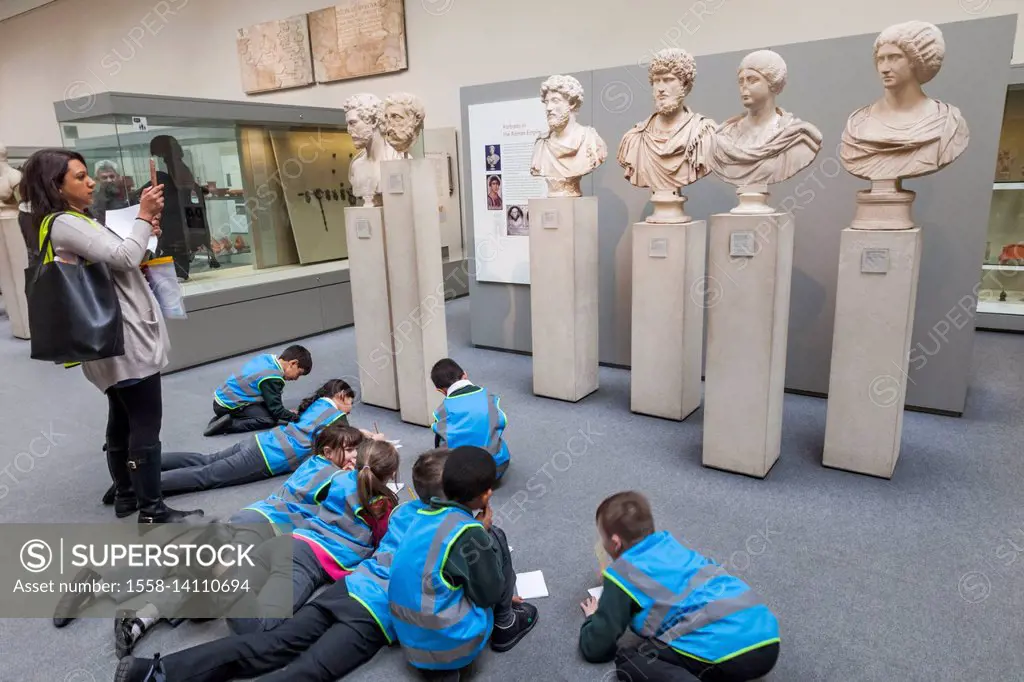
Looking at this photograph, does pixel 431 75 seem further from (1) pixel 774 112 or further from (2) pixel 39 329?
(2) pixel 39 329

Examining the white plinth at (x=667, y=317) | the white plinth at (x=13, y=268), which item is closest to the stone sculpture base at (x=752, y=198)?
the white plinth at (x=667, y=317)

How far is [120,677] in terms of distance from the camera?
2.14 metres

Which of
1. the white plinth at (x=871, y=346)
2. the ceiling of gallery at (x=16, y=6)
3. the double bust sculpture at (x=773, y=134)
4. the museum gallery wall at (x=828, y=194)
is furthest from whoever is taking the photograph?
the ceiling of gallery at (x=16, y=6)

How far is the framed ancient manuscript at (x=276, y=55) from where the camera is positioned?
10.9m

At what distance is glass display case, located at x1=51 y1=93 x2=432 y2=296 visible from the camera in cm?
631

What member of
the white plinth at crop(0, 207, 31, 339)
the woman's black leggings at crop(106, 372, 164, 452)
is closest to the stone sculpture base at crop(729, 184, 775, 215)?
the woman's black leggings at crop(106, 372, 164, 452)

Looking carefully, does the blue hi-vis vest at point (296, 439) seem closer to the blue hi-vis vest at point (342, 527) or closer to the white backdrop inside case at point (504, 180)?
the blue hi-vis vest at point (342, 527)

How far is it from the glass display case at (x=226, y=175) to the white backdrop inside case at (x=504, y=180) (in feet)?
8.69

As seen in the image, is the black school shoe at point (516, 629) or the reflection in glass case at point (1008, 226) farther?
the reflection in glass case at point (1008, 226)

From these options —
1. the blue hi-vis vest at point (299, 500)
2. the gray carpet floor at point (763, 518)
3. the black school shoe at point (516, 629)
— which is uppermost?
the blue hi-vis vest at point (299, 500)

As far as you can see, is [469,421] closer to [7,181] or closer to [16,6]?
[7,181]

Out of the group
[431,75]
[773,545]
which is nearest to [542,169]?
[773,545]

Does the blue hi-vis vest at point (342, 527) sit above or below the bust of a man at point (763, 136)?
below

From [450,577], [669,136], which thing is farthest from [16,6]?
[450,577]
